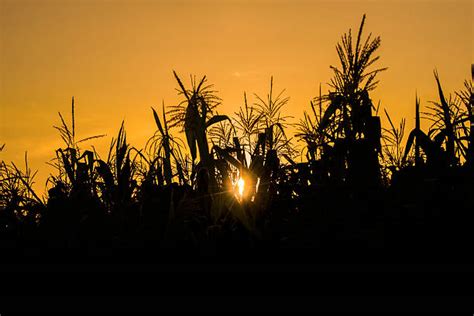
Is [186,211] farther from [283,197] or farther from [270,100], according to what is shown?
[270,100]

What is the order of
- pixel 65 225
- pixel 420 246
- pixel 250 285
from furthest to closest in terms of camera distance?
pixel 65 225, pixel 420 246, pixel 250 285

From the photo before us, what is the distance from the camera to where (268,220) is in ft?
11.7

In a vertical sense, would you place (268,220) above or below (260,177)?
below

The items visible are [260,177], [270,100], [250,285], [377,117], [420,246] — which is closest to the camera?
[250,285]

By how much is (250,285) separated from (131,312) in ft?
1.83

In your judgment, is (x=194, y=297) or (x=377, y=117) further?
(x=377, y=117)

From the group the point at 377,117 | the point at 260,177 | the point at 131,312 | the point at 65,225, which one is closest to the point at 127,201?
the point at 65,225

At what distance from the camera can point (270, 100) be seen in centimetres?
449

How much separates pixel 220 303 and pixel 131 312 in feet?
1.34

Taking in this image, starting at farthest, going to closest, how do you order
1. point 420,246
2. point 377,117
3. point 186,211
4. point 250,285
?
point 377,117 → point 186,211 → point 420,246 → point 250,285

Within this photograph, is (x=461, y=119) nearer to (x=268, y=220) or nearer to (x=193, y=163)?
(x=268, y=220)

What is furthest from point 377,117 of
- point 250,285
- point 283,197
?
point 250,285

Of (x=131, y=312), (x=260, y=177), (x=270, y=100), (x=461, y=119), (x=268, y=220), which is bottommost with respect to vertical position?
(x=131, y=312)

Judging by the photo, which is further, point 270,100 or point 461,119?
point 270,100
